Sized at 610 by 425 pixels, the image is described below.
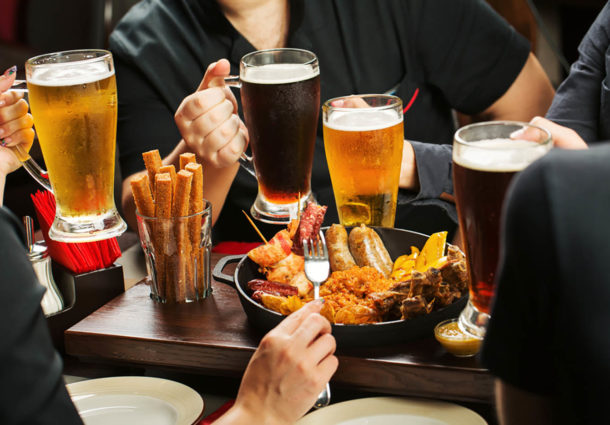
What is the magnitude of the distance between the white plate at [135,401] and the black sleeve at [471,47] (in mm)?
1328

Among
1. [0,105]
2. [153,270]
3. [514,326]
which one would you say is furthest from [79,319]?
[514,326]

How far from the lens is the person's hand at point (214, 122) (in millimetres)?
1310

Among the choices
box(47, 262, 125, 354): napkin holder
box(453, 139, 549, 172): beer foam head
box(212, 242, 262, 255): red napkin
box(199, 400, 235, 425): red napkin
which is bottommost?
box(212, 242, 262, 255): red napkin

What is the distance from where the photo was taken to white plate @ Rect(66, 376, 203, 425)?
1.07 m

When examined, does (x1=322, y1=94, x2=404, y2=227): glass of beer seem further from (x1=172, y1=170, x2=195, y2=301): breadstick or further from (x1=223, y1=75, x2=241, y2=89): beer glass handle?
(x1=172, y1=170, x2=195, y2=301): breadstick

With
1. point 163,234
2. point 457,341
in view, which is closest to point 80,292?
point 163,234

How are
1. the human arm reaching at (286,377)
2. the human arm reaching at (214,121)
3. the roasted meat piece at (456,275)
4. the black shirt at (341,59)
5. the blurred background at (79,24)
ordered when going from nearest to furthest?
the human arm reaching at (286,377) → the roasted meat piece at (456,275) → the human arm reaching at (214,121) → the black shirt at (341,59) → the blurred background at (79,24)

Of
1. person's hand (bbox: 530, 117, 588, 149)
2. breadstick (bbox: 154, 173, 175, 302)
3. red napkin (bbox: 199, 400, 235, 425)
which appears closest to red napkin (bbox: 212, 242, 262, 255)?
breadstick (bbox: 154, 173, 175, 302)

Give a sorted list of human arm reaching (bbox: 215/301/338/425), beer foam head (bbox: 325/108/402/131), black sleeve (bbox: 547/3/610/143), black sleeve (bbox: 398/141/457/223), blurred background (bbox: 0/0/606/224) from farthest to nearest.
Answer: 1. blurred background (bbox: 0/0/606/224)
2. black sleeve (bbox: 547/3/610/143)
3. black sleeve (bbox: 398/141/457/223)
4. beer foam head (bbox: 325/108/402/131)
5. human arm reaching (bbox: 215/301/338/425)

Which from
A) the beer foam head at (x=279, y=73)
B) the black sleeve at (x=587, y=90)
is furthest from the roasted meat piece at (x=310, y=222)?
the black sleeve at (x=587, y=90)

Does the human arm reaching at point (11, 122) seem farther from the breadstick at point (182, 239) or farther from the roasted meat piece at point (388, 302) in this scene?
the roasted meat piece at point (388, 302)

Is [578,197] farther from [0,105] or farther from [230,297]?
[0,105]

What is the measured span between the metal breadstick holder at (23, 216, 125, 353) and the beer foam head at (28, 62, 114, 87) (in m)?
0.37

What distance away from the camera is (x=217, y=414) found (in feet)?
3.46
